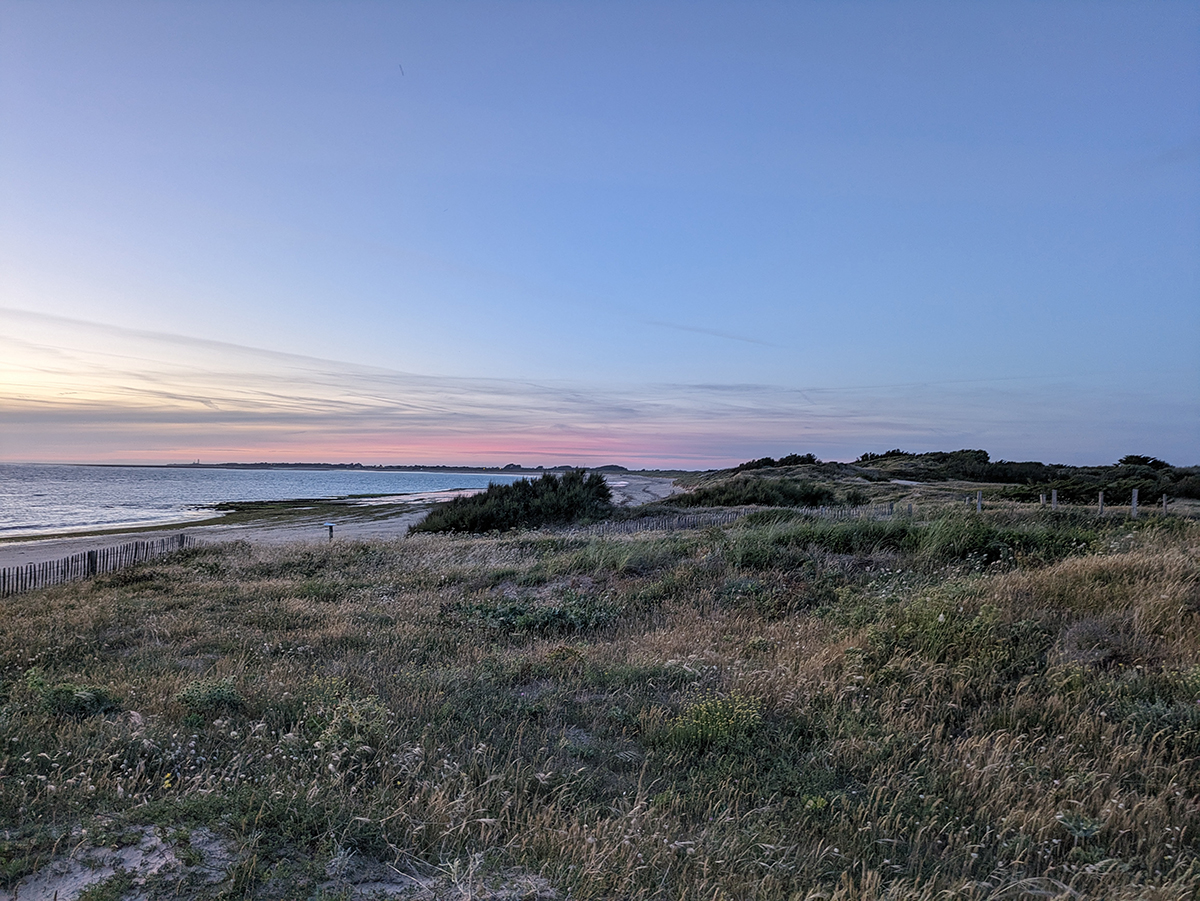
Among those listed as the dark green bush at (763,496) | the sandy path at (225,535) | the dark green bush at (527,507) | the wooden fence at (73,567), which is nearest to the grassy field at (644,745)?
the wooden fence at (73,567)

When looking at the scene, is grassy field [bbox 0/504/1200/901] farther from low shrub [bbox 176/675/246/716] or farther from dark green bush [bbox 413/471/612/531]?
dark green bush [bbox 413/471/612/531]

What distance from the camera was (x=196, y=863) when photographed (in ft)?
10.3

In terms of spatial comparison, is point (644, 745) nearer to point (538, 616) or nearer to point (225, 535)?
point (538, 616)

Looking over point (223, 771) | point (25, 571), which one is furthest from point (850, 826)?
point (25, 571)

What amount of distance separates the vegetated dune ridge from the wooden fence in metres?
6.65

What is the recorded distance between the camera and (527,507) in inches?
1271

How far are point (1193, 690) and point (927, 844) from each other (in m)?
3.85

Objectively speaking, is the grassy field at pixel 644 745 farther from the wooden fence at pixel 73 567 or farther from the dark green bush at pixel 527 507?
the dark green bush at pixel 527 507

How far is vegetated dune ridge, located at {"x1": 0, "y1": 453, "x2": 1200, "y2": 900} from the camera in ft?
11.1

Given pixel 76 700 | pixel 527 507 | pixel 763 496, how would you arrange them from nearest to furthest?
pixel 76 700 < pixel 527 507 < pixel 763 496

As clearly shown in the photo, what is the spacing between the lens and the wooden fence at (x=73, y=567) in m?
15.6

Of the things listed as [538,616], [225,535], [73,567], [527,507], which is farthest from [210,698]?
[225,535]

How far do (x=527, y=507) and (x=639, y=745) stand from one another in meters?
27.2

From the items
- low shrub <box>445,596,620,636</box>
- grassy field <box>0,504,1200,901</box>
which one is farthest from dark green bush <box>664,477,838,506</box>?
low shrub <box>445,596,620,636</box>
